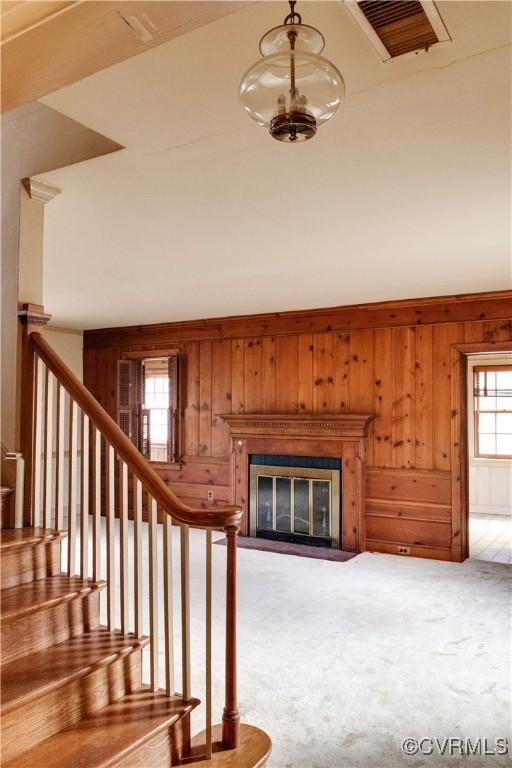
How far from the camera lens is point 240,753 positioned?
200cm

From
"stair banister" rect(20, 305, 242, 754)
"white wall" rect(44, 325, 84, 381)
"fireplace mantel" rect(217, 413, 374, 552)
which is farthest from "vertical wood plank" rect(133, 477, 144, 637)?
"white wall" rect(44, 325, 84, 381)

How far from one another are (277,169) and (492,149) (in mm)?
903

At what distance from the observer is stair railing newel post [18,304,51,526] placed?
8.73 ft

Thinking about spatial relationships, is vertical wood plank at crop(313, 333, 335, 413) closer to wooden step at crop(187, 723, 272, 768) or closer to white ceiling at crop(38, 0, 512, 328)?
white ceiling at crop(38, 0, 512, 328)

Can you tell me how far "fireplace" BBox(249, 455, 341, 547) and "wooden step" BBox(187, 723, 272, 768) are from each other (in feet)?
13.0

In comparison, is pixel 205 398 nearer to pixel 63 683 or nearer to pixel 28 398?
pixel 28 398

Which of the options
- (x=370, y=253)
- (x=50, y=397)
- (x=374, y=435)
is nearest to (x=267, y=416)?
(x=374, y=435)

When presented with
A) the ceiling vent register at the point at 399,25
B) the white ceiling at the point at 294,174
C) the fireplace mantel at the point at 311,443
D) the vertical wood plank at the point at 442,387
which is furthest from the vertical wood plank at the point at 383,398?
the ceiling vent register at the point at 399,25

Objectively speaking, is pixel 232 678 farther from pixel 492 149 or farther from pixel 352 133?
pixel 492 149

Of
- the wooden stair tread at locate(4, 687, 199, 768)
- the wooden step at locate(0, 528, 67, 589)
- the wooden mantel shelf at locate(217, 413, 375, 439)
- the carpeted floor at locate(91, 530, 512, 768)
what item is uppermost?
the wooden mantel shelf at locate(217, 413, 375, 439)

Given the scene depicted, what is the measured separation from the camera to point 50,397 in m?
2.64

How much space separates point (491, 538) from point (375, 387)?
245cm

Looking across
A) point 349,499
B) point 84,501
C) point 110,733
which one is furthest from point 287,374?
point 110,733

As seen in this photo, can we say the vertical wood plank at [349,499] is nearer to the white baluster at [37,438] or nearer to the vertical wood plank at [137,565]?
the white baluster at [37,438]
